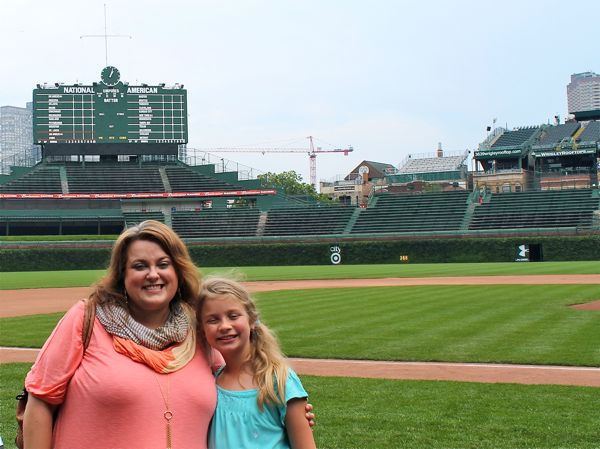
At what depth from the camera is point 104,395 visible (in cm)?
295

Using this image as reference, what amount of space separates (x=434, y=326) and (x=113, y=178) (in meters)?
66.7

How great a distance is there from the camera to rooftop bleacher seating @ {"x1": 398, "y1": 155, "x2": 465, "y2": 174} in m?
111

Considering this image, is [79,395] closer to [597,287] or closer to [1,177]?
[597,287]

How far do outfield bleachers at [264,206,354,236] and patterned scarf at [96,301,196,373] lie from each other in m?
60.8

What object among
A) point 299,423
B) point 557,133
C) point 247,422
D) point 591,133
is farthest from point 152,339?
point 557,133

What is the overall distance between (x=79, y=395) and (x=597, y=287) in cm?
2600

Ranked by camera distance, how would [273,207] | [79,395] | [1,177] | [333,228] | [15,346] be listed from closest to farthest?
[79,395]
[15,346]
[333,228]
[273,207]
[1,177]

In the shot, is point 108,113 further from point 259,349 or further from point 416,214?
point 259,349

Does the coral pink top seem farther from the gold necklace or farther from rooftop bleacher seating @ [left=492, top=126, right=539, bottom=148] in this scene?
rooftop bleacher seating @ [left=492, top=126, right=539, bottom=148]

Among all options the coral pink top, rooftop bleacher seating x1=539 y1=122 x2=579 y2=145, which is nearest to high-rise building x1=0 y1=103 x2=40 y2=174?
rooftop bleacher seating x1=539 y1=122 x2=579 y2=145

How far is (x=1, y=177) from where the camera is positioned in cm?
7875

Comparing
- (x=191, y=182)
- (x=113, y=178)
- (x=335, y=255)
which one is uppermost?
(x=113, y=178)

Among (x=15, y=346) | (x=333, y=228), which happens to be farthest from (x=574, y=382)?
(x=333, y=228)

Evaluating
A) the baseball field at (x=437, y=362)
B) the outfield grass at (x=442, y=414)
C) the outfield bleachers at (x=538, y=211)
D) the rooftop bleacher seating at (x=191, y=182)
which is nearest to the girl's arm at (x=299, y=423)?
the baseball field at (x=437, y=362)
